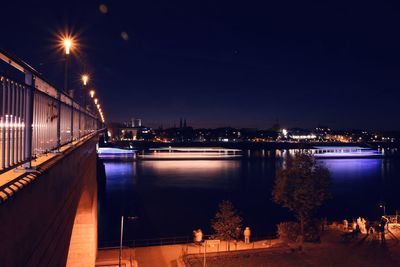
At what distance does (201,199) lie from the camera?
121 feet

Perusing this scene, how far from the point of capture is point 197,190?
138 ft

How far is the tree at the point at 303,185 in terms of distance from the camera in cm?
1902

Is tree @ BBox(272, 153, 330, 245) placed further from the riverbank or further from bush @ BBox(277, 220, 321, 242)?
the riverbank

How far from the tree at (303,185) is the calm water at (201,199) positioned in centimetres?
643

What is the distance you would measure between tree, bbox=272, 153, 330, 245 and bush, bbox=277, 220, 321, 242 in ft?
2.23

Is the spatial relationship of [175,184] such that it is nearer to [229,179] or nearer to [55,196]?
[229,179]

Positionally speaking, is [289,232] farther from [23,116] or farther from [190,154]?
[190,154]

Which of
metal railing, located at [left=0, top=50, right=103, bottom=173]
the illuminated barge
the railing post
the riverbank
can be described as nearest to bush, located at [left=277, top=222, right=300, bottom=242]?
the riverbank

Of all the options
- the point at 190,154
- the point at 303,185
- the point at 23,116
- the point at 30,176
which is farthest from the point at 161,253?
the point at 190,154

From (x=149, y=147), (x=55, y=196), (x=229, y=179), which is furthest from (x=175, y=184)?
(x=149, y=147)

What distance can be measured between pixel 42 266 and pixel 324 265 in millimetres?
12220

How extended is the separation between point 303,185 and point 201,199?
1867 centimetres

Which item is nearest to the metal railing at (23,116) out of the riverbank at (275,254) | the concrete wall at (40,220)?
the concrete wall at (40,220)

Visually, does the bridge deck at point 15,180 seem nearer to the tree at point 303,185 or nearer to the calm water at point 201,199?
the tree at point 303,185
